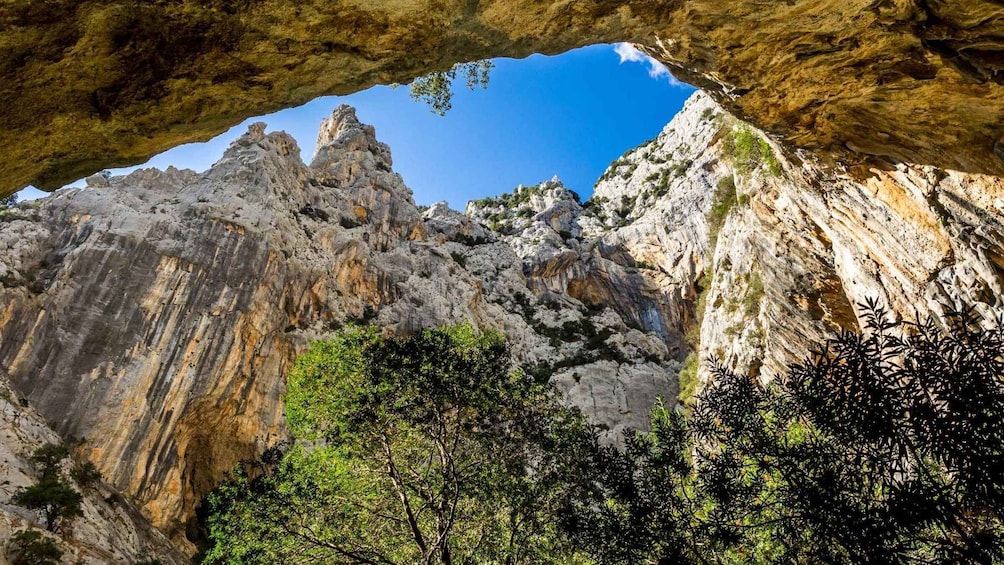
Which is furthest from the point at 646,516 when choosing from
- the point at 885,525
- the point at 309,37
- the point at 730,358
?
the point at 730,358

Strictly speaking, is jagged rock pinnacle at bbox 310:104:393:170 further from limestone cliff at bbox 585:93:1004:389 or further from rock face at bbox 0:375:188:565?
limestone cliff at bbox 585:93:1004:389

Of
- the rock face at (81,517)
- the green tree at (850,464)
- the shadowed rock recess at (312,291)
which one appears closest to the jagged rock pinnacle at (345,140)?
the shadowed rock recess at (312,291)

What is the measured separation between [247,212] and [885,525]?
45025 millimetres

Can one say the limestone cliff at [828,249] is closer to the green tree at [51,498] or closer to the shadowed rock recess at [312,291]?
the shadowed rock recess at [312,291]

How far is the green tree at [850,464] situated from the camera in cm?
677

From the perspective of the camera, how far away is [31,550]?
51.8 feet

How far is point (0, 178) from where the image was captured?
25.2 ft

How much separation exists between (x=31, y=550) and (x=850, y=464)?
23127 millimetres

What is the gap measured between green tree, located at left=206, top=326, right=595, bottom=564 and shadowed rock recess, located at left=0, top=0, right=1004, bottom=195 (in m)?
8.96

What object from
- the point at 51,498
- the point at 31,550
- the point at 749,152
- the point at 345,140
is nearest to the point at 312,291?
the point at 51,498

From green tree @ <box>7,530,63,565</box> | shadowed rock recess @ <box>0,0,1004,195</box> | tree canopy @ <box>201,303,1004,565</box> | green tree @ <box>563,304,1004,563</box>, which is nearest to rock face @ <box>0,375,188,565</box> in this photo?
green tree @ <box>7,530,63,565</box>

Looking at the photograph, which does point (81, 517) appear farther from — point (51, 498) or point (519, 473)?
point (519, 473)

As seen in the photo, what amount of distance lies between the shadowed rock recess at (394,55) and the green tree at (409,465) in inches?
353

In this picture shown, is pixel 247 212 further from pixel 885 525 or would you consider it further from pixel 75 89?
pixel 885 525
